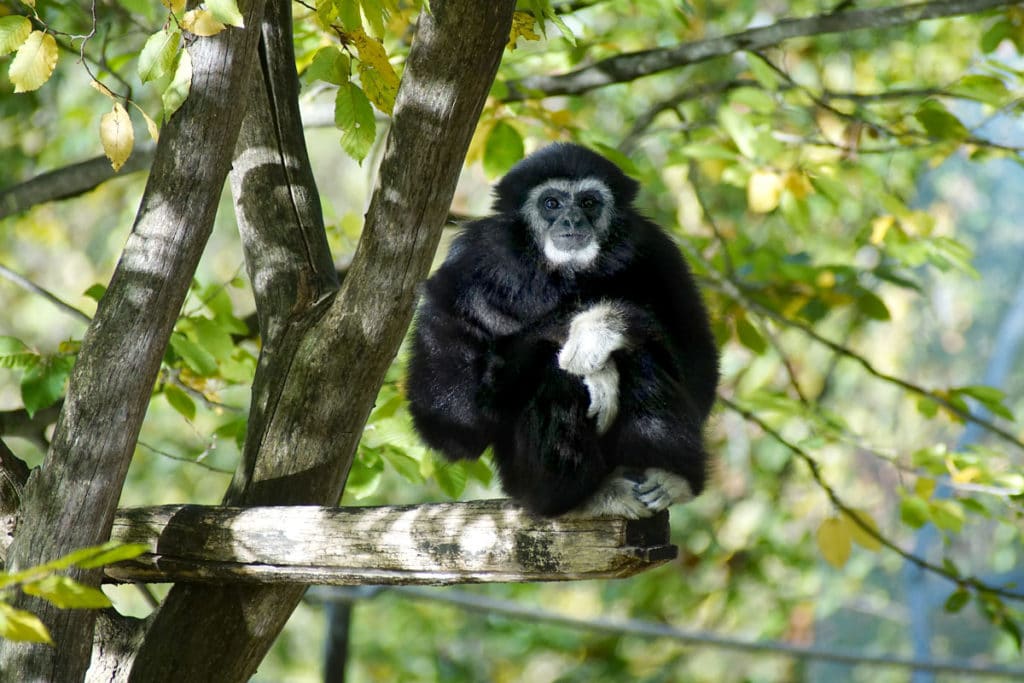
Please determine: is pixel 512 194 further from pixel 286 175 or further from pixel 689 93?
pixel 689 93

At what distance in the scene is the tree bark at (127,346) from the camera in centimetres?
250

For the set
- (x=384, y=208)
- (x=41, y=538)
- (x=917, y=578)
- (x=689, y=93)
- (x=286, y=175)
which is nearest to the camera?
(x=41, y=538)

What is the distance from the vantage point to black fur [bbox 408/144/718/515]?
2.78 metres

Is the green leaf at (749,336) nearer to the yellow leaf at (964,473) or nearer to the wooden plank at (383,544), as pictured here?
the yellow leaf at (964,473)

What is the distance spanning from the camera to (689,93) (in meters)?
4.97

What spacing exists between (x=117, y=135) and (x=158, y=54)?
11.0 inches

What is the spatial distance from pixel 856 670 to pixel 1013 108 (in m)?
9.56

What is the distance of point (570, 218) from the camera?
3.09m

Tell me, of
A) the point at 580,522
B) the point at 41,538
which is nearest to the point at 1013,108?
the point at 580,522

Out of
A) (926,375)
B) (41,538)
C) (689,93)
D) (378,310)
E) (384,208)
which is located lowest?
(41,538)

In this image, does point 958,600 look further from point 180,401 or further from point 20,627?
point 20,627

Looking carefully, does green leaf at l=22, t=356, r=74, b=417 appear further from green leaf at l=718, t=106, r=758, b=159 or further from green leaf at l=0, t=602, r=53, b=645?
green leaf at l=718, t=106, r=758, b=159


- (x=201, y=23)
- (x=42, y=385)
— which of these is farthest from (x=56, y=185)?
(x=201, y=23)

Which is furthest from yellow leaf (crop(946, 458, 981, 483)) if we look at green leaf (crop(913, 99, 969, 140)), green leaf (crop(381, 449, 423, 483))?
green leaf (crop(381, 449, 423, 483))
